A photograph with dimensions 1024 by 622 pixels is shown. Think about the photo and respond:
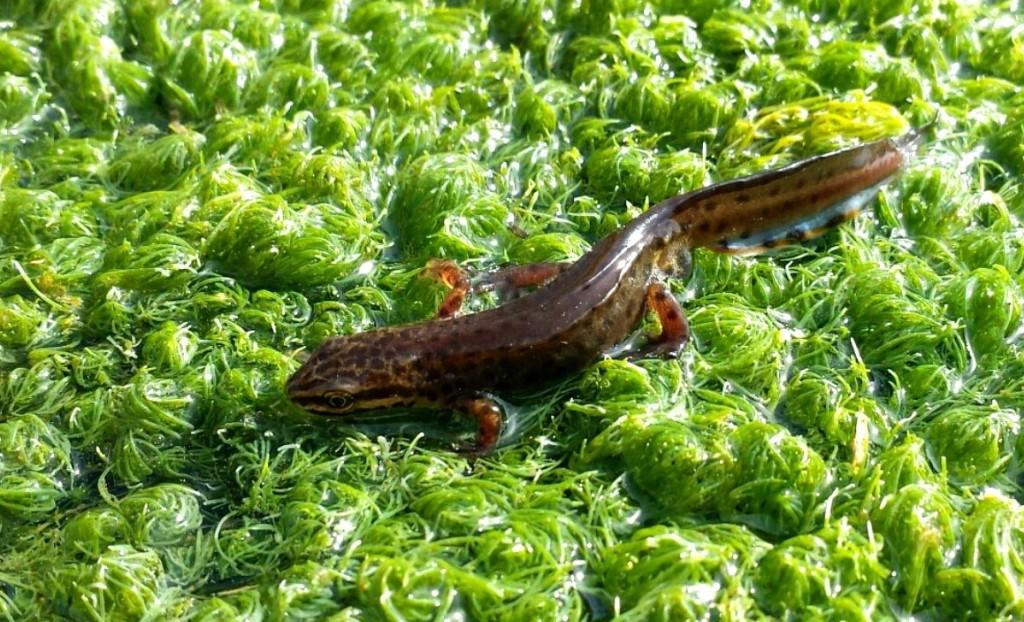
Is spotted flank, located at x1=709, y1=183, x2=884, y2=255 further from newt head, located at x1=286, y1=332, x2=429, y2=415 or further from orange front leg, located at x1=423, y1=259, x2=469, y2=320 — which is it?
newt head, located at x1=286, y1=332, x2=429, y2=415

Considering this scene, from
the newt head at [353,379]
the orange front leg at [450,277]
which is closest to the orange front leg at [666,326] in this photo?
the orange front leg at [450,277]

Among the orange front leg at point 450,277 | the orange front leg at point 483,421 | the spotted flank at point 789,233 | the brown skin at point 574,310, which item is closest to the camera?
the orange front leg at point 483,421

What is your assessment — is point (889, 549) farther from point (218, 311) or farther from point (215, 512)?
point (218, 311)

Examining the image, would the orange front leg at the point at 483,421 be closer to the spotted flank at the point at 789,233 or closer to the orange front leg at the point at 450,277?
the orange front leg at the point at 450,277

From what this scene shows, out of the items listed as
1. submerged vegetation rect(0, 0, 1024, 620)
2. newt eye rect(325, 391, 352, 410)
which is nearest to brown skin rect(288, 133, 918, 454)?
newt eye rect(325, 391, 352, 410)

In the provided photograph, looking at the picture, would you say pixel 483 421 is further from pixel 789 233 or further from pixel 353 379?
pixel 789 233

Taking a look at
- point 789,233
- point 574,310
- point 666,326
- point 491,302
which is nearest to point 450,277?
point 491,302
